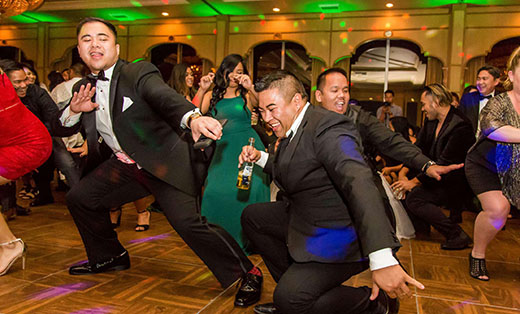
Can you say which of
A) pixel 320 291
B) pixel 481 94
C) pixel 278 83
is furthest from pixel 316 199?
pixel 481 94

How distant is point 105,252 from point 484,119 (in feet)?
7.37

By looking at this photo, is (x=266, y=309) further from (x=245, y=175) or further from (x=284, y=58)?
(x=284, y=58)

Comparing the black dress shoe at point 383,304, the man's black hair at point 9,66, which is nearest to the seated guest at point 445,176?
the black dress shoe at point 383,304

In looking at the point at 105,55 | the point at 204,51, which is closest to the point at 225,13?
the point at 204,51

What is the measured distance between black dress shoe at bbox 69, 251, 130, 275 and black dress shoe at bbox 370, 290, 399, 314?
4.78 ft

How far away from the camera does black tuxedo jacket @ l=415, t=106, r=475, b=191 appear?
316 cm

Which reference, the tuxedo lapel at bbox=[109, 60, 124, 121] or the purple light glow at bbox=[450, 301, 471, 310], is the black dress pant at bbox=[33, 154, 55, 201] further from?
the purple light glow at bbox=[450, 301, 471, 310]

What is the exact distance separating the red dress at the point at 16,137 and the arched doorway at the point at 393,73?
7.36m

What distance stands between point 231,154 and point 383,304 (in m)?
1.55

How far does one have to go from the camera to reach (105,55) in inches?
81.4

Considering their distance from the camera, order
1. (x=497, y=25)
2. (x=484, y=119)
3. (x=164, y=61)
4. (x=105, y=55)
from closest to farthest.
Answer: (x=105, y=55) → (x=484, y=119) → (x=497, y=25) → (x=164, y=61)

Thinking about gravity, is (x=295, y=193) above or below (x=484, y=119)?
below

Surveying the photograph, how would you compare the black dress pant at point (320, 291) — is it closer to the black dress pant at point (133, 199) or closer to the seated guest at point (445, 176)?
the black dress pant at point (133, 199)

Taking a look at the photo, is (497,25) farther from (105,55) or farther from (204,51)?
(105,55)
